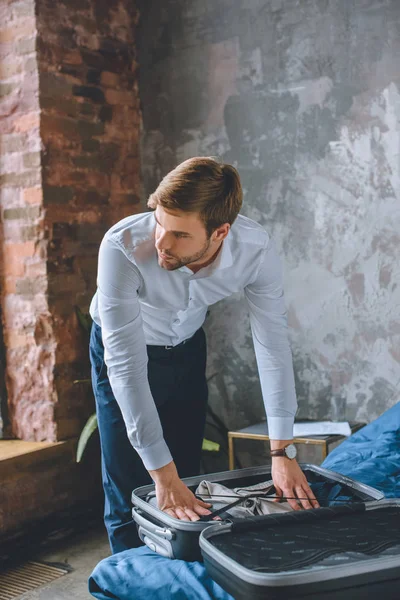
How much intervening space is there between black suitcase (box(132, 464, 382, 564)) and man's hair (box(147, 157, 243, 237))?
664 mm

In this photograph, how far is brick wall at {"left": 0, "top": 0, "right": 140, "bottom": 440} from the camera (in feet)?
10.9

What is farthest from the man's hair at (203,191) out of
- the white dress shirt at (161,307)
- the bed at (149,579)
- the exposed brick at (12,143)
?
the exposed brick at (12,143)

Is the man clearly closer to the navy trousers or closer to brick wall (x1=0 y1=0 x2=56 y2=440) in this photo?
the navy trousers

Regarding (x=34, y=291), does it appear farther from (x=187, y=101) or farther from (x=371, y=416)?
(x=371, y=416)

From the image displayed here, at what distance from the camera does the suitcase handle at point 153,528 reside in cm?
160

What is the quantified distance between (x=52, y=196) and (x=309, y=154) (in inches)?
46.5

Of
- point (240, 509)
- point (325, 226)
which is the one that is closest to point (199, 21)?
point (325, 226)

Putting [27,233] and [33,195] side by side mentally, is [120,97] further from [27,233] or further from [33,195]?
[27,233]

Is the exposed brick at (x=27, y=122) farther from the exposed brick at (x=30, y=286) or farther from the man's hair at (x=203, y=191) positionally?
the man's hair at (x=203, y=191)

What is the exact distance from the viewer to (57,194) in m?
3.37

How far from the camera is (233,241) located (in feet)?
6.61

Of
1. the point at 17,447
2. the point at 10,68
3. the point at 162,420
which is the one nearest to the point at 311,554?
the point at 162,420

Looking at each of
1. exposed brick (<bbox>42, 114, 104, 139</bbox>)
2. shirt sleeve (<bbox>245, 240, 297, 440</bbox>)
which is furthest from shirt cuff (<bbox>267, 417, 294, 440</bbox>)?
exposed brick (<bbox>42, 114, 104, 139</bbox>)

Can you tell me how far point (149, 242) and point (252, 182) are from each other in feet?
5.51
